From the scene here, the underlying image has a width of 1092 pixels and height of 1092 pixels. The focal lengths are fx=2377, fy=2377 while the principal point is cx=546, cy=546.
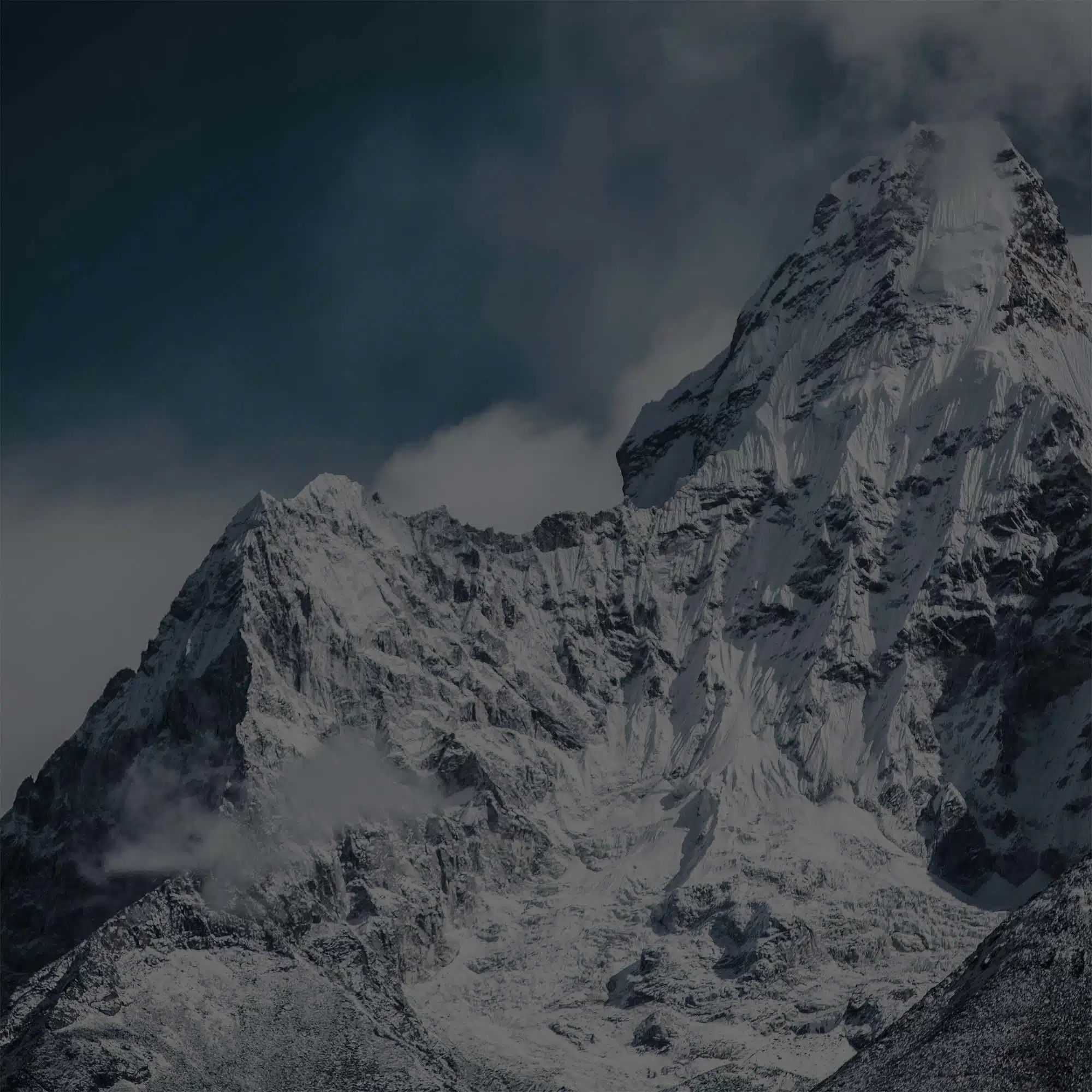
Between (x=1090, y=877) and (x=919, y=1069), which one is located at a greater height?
(x=1090, y=877)

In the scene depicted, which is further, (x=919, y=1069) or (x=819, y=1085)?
(x=819, y=1085)

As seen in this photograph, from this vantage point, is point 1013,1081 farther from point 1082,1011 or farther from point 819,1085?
point 819,1085

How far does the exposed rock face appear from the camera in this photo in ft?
493

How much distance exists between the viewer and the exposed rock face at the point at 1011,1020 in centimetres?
15012

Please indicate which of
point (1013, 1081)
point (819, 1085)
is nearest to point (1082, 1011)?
point (1013, 1081)

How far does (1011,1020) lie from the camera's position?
503 feet

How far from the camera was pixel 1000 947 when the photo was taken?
159375mm

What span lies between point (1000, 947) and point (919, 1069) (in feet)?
33.6

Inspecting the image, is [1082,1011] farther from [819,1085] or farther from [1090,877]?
[819,1085]

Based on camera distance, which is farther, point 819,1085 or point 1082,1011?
point 819,1085

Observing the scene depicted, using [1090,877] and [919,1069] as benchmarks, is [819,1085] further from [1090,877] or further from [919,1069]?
[1090,877]

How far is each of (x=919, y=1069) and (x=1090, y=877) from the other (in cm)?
1704

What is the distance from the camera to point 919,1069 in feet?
510

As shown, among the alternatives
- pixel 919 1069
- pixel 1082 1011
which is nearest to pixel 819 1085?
pixel 919 1069
